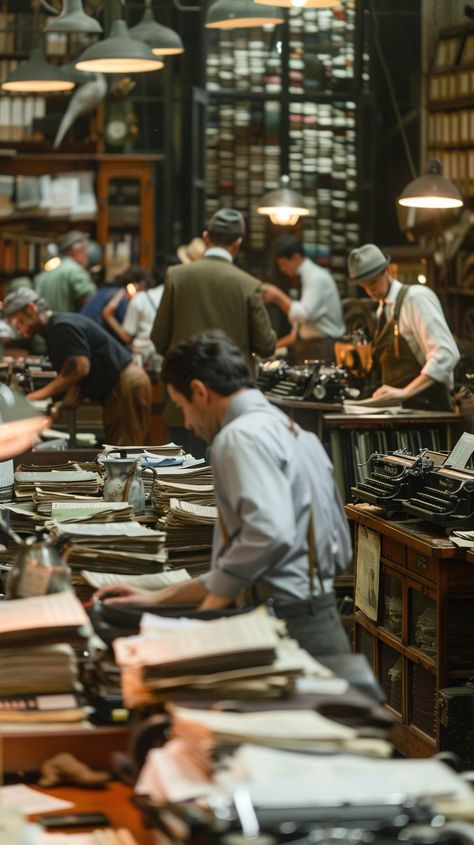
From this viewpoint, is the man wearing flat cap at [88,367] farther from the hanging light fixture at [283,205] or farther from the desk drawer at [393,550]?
the hanging light fixture at [283,205]

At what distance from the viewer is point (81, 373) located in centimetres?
747

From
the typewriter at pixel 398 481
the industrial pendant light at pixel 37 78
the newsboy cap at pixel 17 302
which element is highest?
the industrial pendant light at pixel 37 78

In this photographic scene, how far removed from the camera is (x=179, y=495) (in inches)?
171

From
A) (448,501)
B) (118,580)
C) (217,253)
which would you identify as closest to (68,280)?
(217,253)

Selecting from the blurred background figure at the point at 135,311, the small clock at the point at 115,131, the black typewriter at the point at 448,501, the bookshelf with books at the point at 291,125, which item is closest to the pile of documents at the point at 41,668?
the black typewriter at the point at 448,501

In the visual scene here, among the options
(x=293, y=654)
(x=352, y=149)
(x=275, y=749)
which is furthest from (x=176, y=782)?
(x=352, y=149)

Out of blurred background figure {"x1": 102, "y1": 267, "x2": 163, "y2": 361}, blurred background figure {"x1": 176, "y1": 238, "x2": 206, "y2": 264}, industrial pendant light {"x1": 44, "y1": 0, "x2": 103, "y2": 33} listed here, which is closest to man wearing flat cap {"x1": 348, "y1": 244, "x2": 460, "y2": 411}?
industrial pendant light {"x1": 44, "y1": 0, "x2": 103, "y2": 33}

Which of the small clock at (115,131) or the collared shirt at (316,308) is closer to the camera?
the collared shirt at (316,308)

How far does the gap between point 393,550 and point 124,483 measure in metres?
1.10

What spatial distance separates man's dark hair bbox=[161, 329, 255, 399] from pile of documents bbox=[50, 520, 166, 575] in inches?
22.3

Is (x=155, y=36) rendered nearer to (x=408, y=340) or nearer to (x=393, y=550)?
(x=408, y=340)

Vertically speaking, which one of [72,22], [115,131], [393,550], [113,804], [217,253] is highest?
[72,22]

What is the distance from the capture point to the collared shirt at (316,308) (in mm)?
10500

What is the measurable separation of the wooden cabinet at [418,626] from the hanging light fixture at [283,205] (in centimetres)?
698
